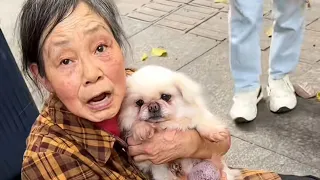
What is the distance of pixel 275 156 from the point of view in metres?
3.03

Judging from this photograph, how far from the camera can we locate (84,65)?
1510mm

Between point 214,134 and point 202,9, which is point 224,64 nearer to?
point 202,9

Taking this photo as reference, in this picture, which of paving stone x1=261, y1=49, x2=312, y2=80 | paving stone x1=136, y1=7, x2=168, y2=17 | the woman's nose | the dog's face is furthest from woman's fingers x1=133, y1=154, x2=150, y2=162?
paving stone x1=136, y1=7, x2=168, y2=17

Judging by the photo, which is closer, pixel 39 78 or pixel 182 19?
pixel 39 78

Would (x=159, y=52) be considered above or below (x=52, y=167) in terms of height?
below

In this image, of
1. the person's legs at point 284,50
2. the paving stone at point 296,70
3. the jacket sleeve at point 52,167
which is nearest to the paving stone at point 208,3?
the paving stone at point 296,70

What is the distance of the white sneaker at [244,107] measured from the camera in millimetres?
3279

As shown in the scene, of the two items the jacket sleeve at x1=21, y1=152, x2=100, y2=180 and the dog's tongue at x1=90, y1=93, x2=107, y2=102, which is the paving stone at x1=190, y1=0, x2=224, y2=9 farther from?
the jacket sleeve at x1=21, y1=152, x2=100, y2=180

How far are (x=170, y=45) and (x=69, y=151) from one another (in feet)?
10.0

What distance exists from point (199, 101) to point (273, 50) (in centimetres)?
164

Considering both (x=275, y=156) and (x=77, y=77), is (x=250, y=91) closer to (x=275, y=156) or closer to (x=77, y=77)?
(x=275, y=156)

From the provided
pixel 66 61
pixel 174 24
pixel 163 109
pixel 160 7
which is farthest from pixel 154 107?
pixel 160 7

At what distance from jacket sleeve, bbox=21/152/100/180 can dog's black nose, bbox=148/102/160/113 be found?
0.39m

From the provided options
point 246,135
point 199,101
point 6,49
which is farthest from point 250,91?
point 6,49
